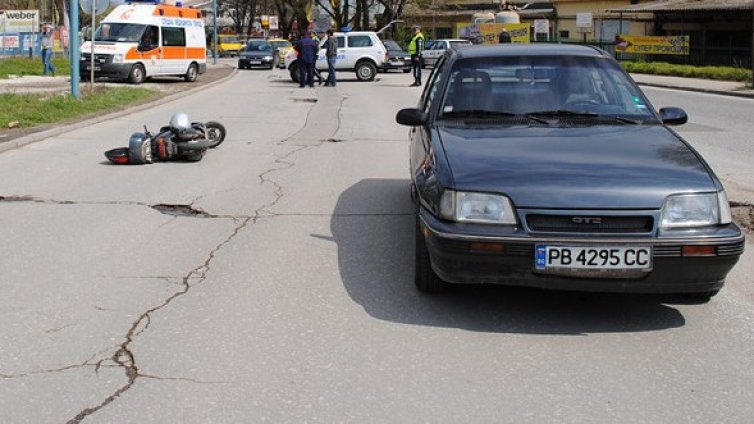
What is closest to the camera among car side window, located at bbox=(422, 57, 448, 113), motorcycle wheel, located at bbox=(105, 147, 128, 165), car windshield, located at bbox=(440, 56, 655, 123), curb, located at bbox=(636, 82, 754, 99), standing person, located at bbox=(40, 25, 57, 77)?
car windshield, located at bbox=(440, 56, 655, 123)

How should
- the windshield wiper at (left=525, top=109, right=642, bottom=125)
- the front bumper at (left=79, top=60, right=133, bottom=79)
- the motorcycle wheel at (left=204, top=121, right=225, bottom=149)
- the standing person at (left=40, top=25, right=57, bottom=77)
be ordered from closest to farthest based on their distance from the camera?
the windshield wiper at (left=525, top=109, right=642, bottom=125) → the motorcycle wheel at (left=204, top=121, right=225, bottom=149) → the front bumper at (left=79, top=60, right=133, bottom=79) → the standing person at (left=40, top=25, right=57, bottom=77)

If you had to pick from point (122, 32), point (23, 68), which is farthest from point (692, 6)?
point (23, 68)

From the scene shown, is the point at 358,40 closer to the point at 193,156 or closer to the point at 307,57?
the point at 307,57

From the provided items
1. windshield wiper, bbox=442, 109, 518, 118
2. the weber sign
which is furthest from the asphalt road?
the weber sign

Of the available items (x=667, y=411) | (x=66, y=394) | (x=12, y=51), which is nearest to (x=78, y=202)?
(x=66, y=394)

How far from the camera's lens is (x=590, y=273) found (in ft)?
15.0

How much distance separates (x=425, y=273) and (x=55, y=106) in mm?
13847

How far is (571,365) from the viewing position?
14.1 ft

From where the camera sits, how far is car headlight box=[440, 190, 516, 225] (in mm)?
4645

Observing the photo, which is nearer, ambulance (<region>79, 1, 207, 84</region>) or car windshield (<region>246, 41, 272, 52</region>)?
ambulance (<region>79, 1, 207, 84</region>)

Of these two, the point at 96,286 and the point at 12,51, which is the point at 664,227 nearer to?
the point at 96,286

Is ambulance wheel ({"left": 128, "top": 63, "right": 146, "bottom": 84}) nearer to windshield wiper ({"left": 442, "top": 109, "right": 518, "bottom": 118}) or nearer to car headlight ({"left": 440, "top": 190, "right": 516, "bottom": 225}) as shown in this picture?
windshield wiper ({"left": 442, "top": 109, "right": 518, "bottom": 118})

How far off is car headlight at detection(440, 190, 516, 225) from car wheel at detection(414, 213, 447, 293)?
465 mm

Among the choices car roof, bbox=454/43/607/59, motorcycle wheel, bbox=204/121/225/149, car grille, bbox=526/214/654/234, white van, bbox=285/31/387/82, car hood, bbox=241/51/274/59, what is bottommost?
car grille, bbox=526/214/654/234
